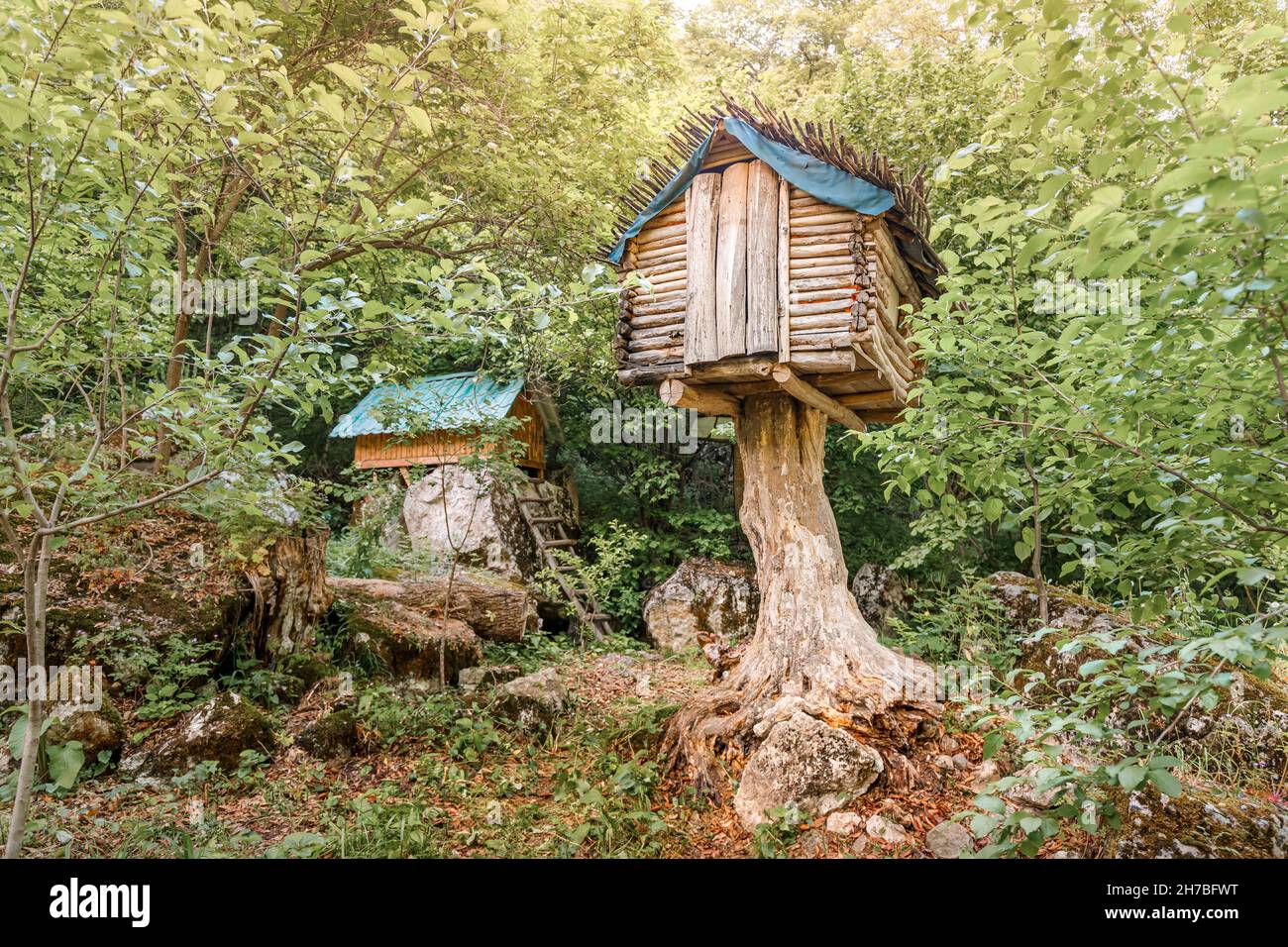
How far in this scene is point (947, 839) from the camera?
3850mm

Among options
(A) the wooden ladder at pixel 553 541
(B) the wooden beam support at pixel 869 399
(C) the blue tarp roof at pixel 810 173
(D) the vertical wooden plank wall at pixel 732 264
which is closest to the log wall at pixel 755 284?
(D) the vertical wooden plank wall at pixel 732 264

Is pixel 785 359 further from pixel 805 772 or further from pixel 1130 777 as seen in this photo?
pixel 1130 777

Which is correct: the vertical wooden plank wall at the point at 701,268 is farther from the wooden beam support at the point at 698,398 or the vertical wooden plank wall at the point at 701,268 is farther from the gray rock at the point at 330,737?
the gray rock at the point at 330,737

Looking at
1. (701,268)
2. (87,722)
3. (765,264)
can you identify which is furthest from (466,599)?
(765,264)

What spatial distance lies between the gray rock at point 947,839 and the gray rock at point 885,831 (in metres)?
0.15

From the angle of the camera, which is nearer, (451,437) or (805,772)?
(805,772)

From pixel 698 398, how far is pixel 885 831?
3059mm

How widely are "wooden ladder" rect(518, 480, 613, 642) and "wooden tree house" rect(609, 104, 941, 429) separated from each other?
526cm

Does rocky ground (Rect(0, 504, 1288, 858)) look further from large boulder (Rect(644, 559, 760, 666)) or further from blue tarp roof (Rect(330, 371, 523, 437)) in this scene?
large boulder (Rect(644, 559, 760, 666))

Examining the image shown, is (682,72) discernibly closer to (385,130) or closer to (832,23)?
(385,130)

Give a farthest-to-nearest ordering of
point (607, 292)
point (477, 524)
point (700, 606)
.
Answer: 1. point (477, 524)
2. point (700, 606)
3. point (607, 292)

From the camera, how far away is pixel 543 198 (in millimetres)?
6438

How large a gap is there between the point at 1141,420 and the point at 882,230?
2892 mm
